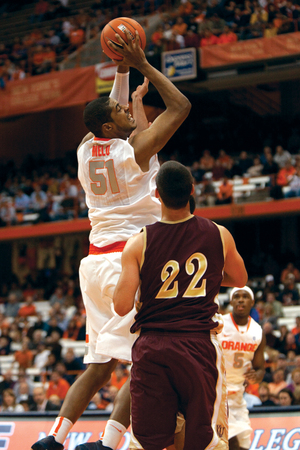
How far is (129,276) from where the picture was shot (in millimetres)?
3670

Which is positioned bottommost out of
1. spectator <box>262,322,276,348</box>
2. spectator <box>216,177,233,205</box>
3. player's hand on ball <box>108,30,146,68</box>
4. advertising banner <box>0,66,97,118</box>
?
spectator <box>262,322,276,348</box>

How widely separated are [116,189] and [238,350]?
10.1 ft

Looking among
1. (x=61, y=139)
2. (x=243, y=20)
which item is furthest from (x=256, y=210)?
(x=61, y=139)

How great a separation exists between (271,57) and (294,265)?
5242mm

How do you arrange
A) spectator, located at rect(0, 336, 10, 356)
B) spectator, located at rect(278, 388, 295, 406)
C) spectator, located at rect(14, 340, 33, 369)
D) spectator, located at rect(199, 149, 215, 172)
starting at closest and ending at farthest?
spectator, located at rect(278, 388, 295, 406) → spectator, located at rect(14, 340, 33, 369) → spectator, located at rect(0, 336, 10, 356) → spectator, located at rect(199, 149, 215, 172)

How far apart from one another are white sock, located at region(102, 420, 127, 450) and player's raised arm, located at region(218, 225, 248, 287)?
3.73 ft

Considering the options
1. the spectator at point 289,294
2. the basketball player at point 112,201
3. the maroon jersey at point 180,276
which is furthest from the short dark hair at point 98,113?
the spectator at point 289,294

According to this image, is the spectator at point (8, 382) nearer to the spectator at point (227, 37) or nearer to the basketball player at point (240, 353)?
the basketball player at point (240, 353)

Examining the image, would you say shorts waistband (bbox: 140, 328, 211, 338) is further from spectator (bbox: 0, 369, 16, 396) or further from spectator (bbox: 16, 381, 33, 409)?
spectator (bbox: 0, 369, 16, 396)

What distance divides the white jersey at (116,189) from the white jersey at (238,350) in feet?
8.98

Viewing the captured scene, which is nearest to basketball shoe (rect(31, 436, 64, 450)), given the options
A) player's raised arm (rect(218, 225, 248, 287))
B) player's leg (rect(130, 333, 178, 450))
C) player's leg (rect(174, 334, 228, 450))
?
player's leg (rect(130, 333, 178, 450))

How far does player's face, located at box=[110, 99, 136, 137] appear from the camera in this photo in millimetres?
4423

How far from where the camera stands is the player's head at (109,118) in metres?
4.41

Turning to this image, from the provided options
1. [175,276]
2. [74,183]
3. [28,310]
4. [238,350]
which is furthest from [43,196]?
[175,276]
